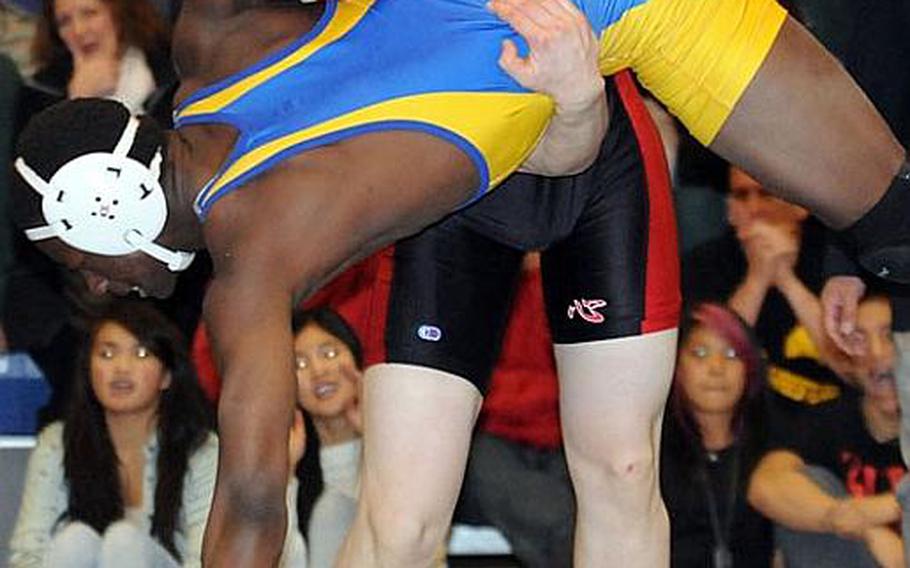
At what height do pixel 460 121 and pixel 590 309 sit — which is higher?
pixel 460 121

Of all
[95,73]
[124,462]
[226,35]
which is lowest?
[124,462]

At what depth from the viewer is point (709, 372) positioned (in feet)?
13.8

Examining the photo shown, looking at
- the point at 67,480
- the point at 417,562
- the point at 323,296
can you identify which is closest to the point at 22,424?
the point at 67,480

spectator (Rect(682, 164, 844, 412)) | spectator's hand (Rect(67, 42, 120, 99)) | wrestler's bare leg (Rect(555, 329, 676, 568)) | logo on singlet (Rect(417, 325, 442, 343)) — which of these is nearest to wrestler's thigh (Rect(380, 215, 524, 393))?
logo on singlet (Rect(417, 325, 442, 343))

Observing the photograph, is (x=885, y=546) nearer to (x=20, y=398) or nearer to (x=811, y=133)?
(x=811, y=133)

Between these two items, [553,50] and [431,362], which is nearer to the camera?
[553,50]

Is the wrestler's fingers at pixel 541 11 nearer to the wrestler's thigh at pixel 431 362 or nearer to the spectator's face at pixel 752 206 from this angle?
the wrestler's thigh at pixel 431 362

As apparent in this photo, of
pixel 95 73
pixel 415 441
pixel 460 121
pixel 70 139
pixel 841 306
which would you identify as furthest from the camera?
pixel 95 73

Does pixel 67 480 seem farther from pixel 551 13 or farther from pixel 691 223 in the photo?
pixel 551 13

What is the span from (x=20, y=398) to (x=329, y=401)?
0.60 metres

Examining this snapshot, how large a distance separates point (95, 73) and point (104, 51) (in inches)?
1.8

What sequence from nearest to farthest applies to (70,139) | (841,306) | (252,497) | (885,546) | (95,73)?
(252,497) → (70,139) → (841,306) → (885,546) → (95,73)

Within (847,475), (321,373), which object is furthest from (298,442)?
(847,475)

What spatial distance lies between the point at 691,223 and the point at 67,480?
129 centimetres
